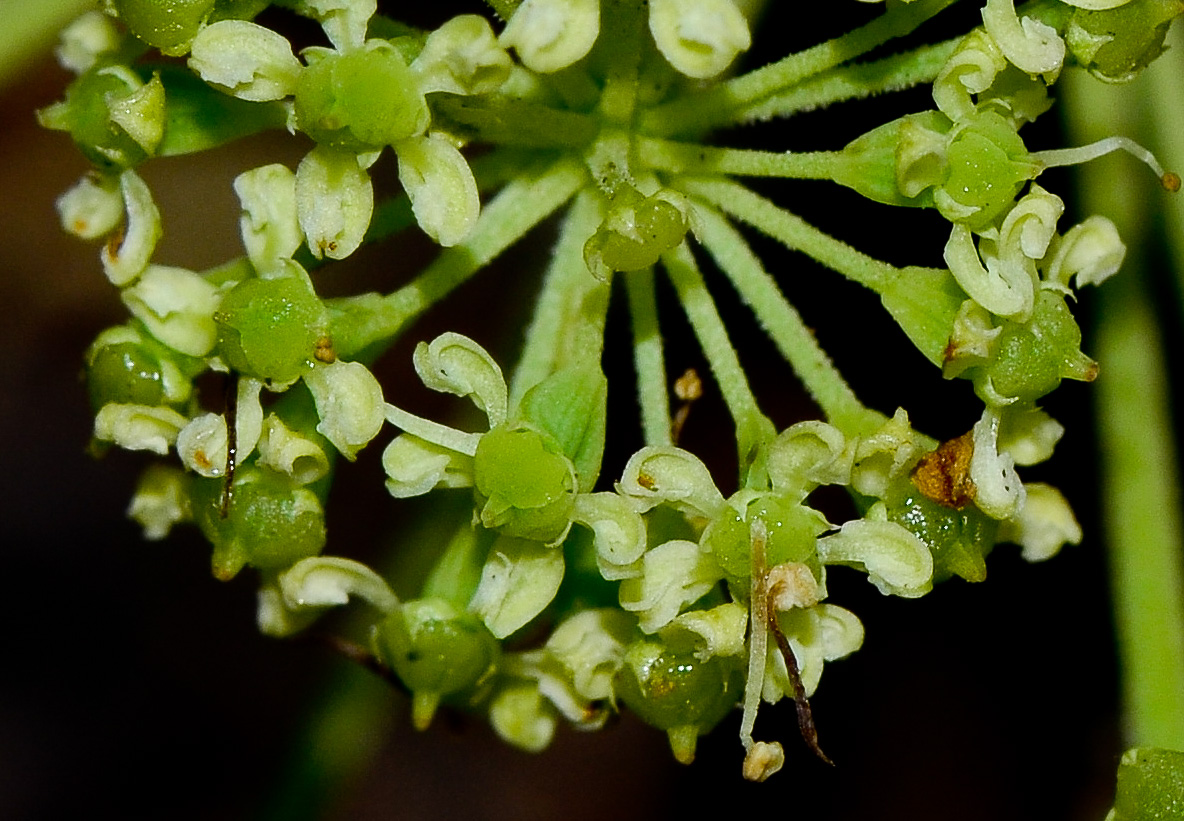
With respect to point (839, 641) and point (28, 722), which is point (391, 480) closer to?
point (839, 641)

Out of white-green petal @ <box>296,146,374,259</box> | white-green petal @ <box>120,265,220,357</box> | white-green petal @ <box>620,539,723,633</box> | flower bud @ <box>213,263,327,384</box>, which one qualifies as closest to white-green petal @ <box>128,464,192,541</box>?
white-green petal @ <box>120,265,220,357</box>

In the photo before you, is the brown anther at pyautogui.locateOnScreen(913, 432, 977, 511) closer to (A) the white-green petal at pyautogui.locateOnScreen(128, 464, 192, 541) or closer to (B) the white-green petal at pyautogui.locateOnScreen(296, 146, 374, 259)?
(B) the white-green petal at pyautogui.locateOnScreen(296, 146, 374, 259)

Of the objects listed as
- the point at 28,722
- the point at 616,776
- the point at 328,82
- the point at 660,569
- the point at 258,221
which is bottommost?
the point at 616,776

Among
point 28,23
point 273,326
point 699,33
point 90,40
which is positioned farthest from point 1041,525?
point 28,23

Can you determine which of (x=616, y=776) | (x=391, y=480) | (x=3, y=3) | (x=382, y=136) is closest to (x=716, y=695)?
(x=391, y=480)

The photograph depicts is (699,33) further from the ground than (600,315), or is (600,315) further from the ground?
(699,33)

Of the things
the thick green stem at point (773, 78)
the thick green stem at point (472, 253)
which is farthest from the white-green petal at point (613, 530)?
the thick green stem at point (773, 78)

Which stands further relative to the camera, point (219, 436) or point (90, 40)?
point (90, 40)

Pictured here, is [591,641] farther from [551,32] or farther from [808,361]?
[551,32]
